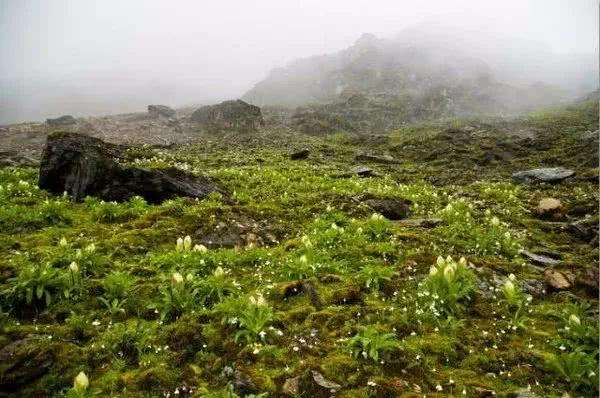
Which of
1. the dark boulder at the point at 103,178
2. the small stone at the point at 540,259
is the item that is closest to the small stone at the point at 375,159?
the dark boulder at the point at 103,178

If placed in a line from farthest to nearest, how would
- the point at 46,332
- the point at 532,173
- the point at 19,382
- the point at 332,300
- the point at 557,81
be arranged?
the point at 557,81
the point at 532,173
the point at 332,300
the point at 46,332
the point at 19,382

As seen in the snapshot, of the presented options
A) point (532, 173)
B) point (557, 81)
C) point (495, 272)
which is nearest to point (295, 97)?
point (557, 81)

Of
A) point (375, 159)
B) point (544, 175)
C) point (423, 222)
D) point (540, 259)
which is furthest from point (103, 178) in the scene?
point (375, 159)

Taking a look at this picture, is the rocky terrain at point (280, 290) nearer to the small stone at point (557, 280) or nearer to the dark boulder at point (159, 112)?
the small stone at point (557, 280)

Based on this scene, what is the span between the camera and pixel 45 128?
3024 inches

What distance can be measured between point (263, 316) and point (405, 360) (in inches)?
97.3

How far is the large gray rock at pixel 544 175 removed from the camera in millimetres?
26125

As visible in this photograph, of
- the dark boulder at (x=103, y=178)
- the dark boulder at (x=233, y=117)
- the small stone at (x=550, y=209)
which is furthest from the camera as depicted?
the dark boulder at (x=233, y=117)

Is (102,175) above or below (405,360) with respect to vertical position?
above

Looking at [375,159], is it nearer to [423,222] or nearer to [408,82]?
[423,222]

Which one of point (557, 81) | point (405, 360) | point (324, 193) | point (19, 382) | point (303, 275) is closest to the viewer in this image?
point (19, 382)

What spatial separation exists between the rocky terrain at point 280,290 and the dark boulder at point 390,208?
0.06m

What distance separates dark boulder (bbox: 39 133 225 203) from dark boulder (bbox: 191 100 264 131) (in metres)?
56.0

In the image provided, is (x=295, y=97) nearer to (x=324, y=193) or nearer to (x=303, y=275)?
(x=324, y=193)
